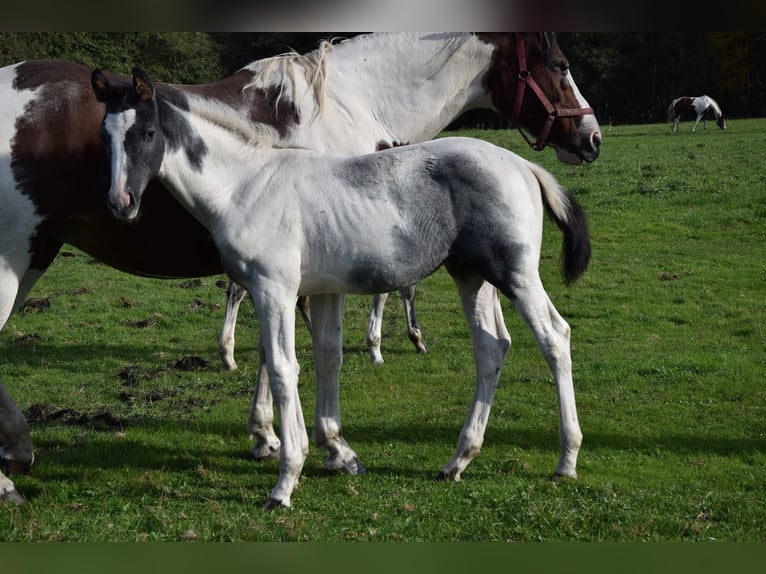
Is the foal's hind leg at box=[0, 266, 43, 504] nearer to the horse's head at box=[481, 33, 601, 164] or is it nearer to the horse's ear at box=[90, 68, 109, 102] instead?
the horse's ear at box=[90, 68, 109, 102]

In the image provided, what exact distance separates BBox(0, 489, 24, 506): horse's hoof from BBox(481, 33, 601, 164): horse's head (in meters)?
4.08

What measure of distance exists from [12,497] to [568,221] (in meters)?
3.81

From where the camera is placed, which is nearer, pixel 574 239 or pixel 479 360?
pixel 574 239

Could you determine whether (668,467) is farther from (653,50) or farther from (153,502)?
(653,50)

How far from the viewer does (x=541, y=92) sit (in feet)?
19.9

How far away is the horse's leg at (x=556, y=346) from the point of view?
5125mm

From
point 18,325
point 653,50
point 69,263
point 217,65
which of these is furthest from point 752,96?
point 18,325

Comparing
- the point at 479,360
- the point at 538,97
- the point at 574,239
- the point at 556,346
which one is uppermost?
the point at 538,97

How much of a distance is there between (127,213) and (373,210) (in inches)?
55.0

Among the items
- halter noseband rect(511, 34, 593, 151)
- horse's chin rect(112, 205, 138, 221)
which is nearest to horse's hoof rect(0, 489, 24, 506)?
horse's chin rect(112, 205, 138, 221)

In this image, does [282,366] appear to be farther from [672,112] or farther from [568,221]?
[672,112]

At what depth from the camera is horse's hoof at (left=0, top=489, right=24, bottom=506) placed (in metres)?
5.16

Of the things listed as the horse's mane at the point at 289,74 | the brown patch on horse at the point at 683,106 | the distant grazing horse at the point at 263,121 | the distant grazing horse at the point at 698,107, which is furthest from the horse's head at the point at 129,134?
the brown patch on horse at the point at 683,106

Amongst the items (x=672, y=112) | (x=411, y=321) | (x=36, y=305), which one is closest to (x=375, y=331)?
(x=411, y=321)
